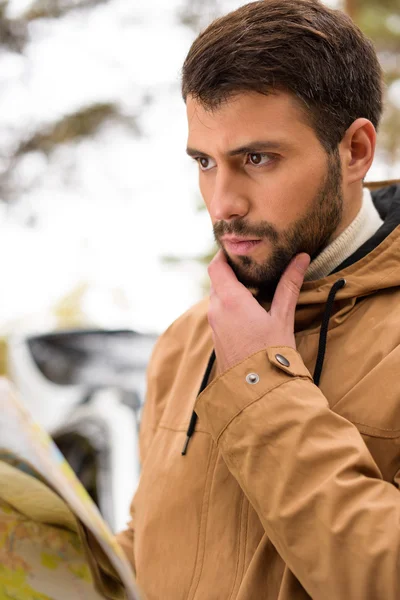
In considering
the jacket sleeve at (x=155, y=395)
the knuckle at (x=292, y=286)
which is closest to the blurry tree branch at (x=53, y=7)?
the jacket sleeve at (x=155, y=395)

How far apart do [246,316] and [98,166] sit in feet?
14.4

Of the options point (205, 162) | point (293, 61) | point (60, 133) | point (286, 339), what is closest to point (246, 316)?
point (286, 339)

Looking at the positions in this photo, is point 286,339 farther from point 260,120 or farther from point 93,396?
point 93,396

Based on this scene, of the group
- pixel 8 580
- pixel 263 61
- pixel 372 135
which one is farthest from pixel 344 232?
pixel 8 580

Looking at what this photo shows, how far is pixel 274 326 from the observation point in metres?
1.15

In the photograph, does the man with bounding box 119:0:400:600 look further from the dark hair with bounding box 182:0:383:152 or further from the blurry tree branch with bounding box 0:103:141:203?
the blurry tree branch with bounding box 0:103:141:203

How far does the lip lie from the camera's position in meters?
1.25

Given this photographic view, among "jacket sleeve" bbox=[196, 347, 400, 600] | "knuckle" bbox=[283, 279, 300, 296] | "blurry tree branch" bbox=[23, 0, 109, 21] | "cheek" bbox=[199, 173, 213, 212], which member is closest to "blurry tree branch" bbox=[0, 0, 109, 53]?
"blurry tree branch" bbox=[23, 0, 109, 21]

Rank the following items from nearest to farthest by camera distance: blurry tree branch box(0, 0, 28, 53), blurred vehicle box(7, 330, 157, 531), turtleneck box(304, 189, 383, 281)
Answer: turtleneck box(304, 189, 383, 281), blurred vehicle box(7, 330, 157, 531), blurry tree branch box(0, 0, 28, 53)

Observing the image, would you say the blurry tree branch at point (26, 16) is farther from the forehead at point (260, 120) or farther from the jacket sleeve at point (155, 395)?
the forehead at point (260, 120)

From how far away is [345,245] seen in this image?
130 centimetres

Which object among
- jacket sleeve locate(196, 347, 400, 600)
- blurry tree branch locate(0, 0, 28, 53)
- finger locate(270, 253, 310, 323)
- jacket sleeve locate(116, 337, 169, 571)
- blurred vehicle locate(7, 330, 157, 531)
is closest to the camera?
jacket sleeve locate(196, 347, 400, 600)

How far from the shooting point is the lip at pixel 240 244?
4.09ft

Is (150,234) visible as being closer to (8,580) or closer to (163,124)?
(163,124)
